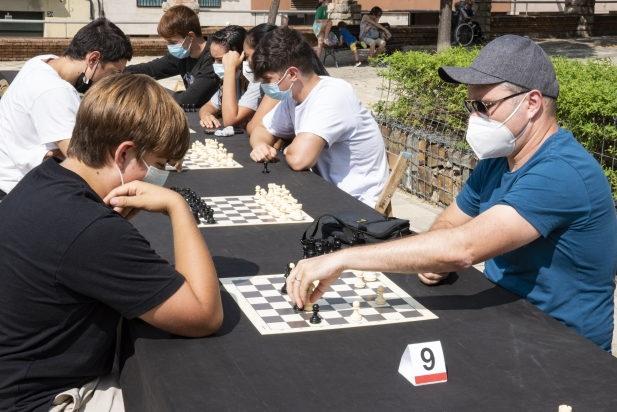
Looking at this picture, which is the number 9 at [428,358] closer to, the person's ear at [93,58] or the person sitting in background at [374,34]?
the person's ear at [93,58]

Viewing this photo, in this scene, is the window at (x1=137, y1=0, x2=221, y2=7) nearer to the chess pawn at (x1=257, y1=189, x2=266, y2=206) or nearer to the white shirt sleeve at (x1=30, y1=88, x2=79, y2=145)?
the white shirt sleeve at (x1=30, y1=88, x2=79, y2=145)

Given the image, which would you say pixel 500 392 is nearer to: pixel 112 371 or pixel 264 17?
pixel 112 371

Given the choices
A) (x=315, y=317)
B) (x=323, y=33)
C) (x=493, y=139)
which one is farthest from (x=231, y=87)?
(x=323, y=33)

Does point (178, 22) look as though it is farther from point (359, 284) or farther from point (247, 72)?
point (359, 284)

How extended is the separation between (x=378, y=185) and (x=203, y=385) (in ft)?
9.32

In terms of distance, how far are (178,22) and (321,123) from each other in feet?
9.77

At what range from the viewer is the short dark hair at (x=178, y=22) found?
680 cm

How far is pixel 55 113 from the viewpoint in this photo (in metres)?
4.17

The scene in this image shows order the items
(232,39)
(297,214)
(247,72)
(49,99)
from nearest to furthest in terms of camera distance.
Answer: (297,214)
(49,99)
(247,72)
(232,39)

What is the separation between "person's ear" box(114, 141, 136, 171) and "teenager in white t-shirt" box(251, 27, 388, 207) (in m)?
2.12

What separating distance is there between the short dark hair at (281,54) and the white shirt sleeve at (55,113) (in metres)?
1.11

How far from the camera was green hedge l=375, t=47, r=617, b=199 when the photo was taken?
17.3ft

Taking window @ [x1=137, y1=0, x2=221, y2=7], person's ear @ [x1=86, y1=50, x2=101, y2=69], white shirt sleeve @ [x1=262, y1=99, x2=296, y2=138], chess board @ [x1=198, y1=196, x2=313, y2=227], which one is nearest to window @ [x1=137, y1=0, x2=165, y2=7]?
window @ [x1=137, y1=0, x2=221, y2=7]

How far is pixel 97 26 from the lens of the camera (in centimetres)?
441
